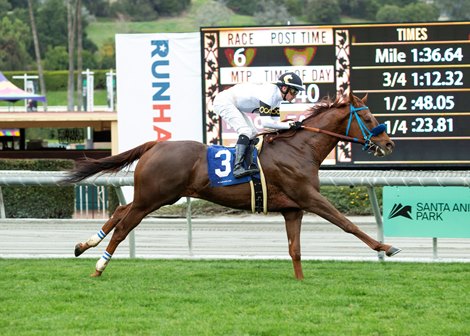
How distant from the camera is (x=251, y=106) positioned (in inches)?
379

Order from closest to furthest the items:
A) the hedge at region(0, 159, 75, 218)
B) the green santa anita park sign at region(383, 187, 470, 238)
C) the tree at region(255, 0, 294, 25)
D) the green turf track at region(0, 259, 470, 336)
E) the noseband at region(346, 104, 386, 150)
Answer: the green turf track at region(0, 259, 470, 336) → the noseband at region(346, 104, 386, 150) → the green santa anita park sign at region(383, 187, 470, 238) → the hedge at region(0, 159, 75, 218) → the tree at region(255, 0, 294, 25)

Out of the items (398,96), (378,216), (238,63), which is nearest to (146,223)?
(238,63)

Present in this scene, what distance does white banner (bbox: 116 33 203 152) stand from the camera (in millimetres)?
19766

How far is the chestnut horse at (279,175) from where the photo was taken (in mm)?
9320

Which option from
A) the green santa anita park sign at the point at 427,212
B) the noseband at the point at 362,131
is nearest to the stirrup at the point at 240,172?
the noseband at the point at 362,131

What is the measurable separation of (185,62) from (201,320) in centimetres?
1285

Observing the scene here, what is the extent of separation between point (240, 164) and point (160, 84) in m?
10.7

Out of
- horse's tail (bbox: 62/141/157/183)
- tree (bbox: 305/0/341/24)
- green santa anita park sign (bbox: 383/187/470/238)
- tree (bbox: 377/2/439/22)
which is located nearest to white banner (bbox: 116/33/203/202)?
green santa anita park sign (bbox: 383/187/470/238)

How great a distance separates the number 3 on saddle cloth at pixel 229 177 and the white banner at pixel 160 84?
1038cm

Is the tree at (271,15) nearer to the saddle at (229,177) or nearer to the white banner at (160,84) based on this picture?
the white banner at (160,84)

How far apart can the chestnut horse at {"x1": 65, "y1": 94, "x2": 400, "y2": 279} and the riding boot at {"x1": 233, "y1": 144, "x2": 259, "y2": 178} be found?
0.37ft

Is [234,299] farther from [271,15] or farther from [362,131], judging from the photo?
[271,15]

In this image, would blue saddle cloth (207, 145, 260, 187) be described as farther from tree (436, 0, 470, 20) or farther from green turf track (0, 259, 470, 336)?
tree (436, 0, 470, 20)

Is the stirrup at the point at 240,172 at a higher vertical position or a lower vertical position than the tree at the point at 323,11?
lower
